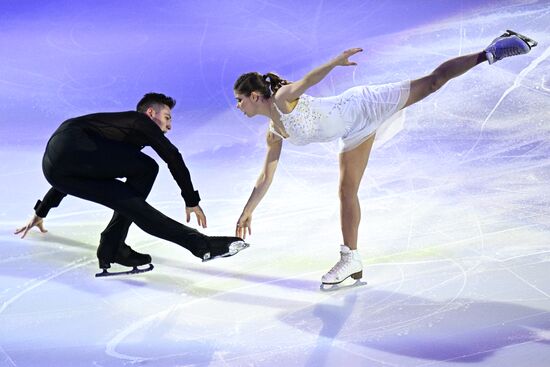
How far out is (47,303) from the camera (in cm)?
518

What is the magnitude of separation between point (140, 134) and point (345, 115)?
1.28m

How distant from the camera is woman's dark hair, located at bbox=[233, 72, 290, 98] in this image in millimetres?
5039

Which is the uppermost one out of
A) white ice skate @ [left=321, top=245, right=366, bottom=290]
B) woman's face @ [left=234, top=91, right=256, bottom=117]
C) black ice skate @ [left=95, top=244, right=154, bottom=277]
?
woman's face @ [left=234, top=91, right=256, bottom=117]

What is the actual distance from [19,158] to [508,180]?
470 cm

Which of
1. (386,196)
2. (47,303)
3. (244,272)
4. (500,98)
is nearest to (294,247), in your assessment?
(244,272)

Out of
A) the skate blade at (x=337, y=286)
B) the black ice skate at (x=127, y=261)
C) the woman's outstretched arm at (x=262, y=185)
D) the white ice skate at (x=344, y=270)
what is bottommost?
the skate blade at (x=337, y=286)

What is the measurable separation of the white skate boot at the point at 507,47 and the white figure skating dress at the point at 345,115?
57 centimetres

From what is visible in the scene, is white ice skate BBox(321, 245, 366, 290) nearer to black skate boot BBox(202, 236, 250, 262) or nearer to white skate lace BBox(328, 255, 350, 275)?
white skate lace BBox(328, 255, 350, 275)

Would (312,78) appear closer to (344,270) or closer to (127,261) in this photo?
(344,270)

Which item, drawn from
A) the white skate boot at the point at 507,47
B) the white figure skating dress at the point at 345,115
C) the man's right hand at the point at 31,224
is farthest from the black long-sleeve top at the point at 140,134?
the white skate boot at the point at 507,47

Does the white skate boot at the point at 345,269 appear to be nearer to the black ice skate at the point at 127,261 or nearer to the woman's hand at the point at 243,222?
the woman's hand at the point at 243,222

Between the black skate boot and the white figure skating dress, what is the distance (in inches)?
29.2

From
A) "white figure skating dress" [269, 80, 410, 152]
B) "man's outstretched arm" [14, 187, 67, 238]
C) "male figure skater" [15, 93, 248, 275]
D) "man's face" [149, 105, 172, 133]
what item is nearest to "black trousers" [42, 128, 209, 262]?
"male figure skater" [15, 93, 248, 275]

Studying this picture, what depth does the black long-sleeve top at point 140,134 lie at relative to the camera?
4.99 meters
